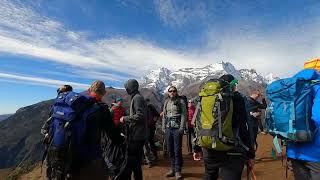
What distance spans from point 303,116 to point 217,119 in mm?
1290

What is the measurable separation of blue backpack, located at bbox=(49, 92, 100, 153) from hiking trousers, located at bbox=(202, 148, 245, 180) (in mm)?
1933

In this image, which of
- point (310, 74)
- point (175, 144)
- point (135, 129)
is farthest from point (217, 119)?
point (175, 144)

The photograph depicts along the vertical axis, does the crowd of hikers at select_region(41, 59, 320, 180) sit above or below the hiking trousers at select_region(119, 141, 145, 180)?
above

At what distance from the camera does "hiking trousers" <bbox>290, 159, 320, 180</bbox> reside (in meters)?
4.78

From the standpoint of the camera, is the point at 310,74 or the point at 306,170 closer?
the point at 310,74

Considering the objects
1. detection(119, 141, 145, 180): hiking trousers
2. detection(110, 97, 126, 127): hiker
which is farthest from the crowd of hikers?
detection(110, 97, 126, 127): hiker

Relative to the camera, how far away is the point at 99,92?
20.9ft

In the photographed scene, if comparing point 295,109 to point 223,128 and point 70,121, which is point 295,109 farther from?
point 70,121

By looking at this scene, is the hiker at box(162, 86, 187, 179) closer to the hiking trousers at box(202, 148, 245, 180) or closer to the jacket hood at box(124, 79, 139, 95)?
the jacket hood at box(124, 79, 139, 95)

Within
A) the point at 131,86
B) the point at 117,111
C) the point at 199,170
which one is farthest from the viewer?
the point at 199,170

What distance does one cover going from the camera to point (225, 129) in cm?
560

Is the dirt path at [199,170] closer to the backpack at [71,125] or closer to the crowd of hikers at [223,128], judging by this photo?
the crowd of hikers at [223,128]

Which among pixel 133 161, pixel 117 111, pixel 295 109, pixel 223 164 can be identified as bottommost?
pixel 133 161

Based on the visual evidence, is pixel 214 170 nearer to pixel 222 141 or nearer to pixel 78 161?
pixel 222 141
